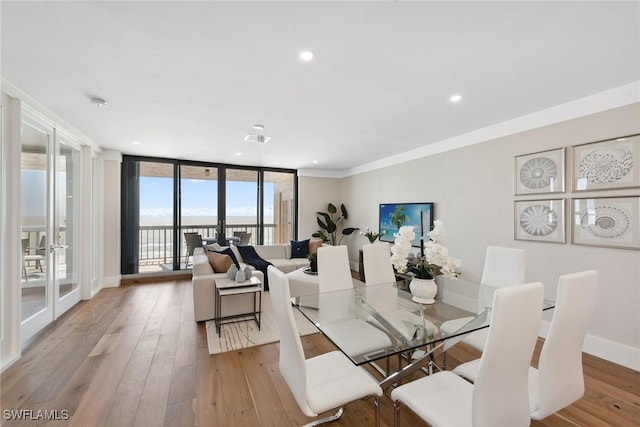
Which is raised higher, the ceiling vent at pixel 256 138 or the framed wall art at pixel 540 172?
the ceiling vent at pixel 256 138

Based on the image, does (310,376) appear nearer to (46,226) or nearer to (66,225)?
(46,226)

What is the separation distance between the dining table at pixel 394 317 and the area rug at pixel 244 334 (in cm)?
80

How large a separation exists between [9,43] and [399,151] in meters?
4.65

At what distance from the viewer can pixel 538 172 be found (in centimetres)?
289

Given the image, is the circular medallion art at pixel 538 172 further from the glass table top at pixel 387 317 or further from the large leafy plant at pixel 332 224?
the large leafy plant at pixel 332 224

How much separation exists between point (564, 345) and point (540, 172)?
234 cm

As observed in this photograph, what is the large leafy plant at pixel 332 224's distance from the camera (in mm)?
6566

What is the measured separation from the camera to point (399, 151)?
474 cm

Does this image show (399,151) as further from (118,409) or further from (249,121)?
(118,409)

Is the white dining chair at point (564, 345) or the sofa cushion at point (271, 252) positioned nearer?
the white dining chair at point (564, 345)

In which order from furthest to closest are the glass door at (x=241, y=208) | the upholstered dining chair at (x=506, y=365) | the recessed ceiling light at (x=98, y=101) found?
1. the glass door at (x=241, y=208)
2. the recessed ceiling light at (x=98, y=101)
3. the upholstered dining chair at (x=506, y=365)

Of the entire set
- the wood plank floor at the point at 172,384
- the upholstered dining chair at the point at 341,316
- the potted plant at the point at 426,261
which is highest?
the potted plant at the point at 426,261

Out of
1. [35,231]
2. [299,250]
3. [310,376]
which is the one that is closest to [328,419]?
[310,376]

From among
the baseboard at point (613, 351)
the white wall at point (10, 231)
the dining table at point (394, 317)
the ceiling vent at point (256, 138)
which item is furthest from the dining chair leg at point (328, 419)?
the ceiling vent at point (256, 138)
